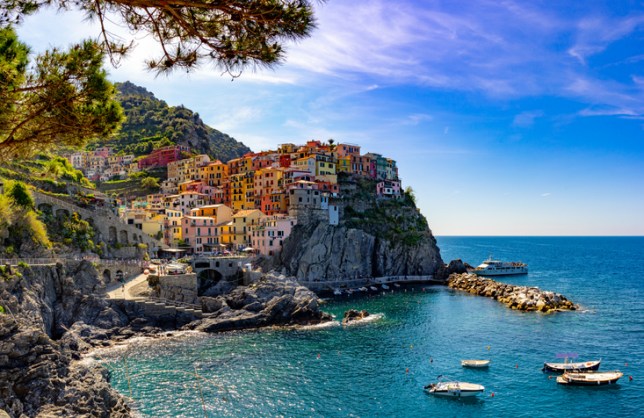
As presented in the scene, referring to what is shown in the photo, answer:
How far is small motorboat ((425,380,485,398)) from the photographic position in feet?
102

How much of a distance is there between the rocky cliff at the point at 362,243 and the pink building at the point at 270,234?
125 centimetres

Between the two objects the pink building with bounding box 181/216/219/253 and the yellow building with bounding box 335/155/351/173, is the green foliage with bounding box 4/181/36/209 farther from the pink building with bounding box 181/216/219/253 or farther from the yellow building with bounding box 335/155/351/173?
the yellow building with bounding box 335/155/351/173

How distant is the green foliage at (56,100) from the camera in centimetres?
1165

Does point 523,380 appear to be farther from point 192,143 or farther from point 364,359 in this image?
point 192,143

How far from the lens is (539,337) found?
45.4 m

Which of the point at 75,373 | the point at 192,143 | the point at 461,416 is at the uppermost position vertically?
the point at 192,143

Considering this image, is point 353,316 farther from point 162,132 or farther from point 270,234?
point 162,132

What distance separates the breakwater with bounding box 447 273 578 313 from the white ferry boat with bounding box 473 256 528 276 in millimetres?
17414

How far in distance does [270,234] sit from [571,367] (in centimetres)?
5067

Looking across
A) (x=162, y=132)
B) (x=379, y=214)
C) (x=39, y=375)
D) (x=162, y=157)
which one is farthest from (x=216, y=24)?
(x=162, y=132)

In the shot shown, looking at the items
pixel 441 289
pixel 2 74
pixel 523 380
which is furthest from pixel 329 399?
pixel 441 289

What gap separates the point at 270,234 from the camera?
76438 millimetres

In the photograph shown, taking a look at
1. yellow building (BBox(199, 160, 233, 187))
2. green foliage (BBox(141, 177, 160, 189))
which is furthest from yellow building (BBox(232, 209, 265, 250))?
green foliage (BBox(141, 177, 160, 189))

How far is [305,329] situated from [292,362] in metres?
10.8
